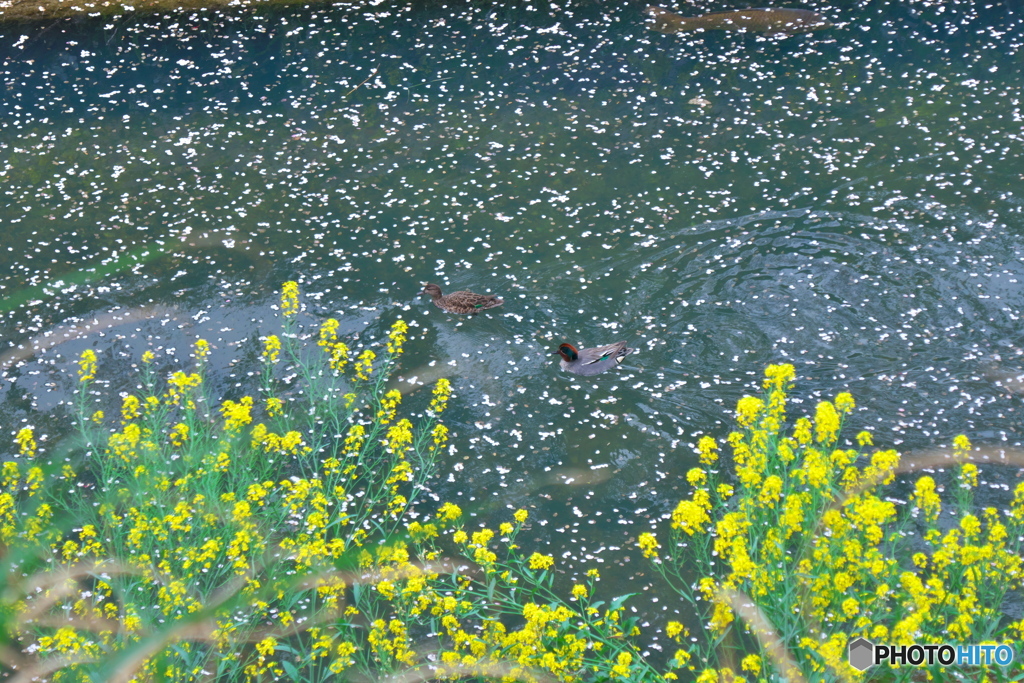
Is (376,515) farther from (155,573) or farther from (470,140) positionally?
(470,140)

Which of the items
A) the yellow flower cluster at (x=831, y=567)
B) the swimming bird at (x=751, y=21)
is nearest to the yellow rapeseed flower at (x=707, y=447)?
the yellow flower cluster at (x=831, y=567)

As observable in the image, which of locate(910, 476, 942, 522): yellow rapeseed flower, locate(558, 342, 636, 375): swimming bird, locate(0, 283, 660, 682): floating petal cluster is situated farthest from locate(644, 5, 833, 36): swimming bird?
locate(910, 476, 942, 522): yellow rapeseed flower

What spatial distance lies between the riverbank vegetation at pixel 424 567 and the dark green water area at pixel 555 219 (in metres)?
0.46

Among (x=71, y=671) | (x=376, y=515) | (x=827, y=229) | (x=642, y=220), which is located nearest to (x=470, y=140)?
(x=642, y=220)

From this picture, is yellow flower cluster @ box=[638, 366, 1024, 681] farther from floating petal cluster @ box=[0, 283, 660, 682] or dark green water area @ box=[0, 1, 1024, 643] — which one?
dark green water area @ box=[0, 1, 1024, 643]

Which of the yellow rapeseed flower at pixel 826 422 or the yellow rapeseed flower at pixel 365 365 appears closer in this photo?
the yellow rapeseed flower at pixel 826 422

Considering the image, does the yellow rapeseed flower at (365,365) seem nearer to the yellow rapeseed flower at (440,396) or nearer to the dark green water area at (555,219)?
the dark green water area at (555,219)

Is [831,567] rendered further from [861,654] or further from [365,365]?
[365,365]

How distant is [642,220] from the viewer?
9125 mm

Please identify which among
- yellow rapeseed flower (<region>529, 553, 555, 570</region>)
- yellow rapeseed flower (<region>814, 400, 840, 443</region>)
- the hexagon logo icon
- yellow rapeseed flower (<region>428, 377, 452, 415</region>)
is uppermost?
yellow rapeseed flower (<region>814, 400, 840, 443</region>)

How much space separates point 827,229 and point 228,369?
18.0ft

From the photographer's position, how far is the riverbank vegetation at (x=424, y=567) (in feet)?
15.4

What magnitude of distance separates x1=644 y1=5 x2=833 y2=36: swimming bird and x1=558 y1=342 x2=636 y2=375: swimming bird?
6.79 metres

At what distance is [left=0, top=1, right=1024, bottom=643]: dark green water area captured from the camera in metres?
7.05
